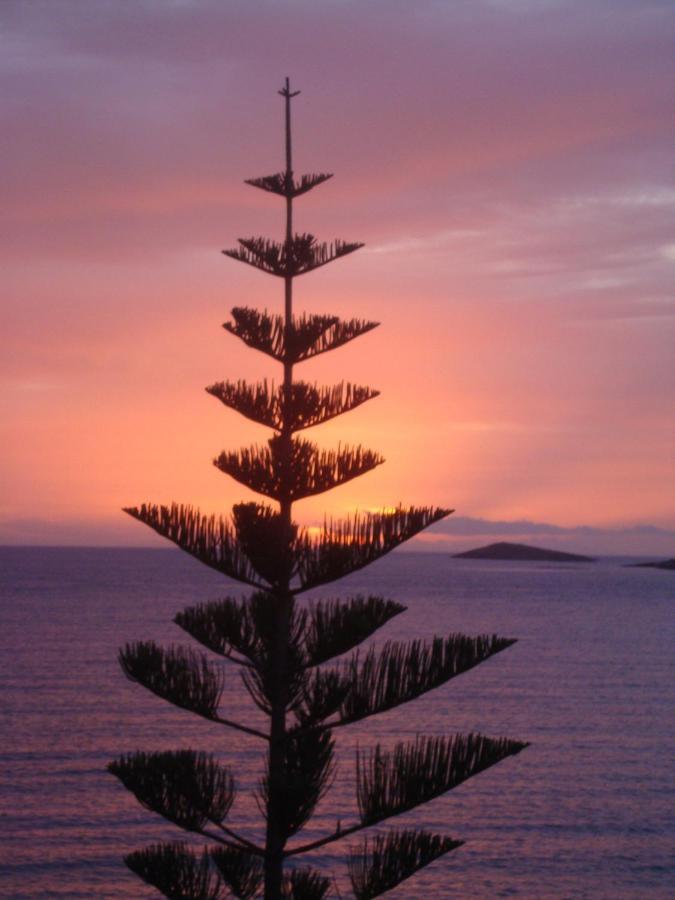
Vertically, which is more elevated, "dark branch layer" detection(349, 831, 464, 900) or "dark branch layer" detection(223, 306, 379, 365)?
"dark branch layer" detection(223, 306, 379, 365)

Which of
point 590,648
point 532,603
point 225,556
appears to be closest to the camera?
point 225,556

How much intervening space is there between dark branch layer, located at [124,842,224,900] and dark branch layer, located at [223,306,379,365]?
3.35 metres

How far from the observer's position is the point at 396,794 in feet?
26.2

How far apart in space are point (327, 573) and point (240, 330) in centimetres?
169

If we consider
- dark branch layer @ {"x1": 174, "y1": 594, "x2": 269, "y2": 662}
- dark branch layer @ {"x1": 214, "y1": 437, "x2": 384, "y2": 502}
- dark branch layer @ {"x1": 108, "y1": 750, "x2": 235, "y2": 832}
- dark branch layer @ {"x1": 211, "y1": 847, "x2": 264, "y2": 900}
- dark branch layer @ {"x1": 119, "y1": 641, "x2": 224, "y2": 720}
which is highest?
dark branch layer @ {"x1": 214, "y1": 437, "x2": 384, "y2": 502}

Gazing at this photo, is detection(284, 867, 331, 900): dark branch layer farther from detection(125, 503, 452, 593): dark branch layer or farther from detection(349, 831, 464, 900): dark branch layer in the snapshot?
detection(125, 503, 452, 593): dark branch layer

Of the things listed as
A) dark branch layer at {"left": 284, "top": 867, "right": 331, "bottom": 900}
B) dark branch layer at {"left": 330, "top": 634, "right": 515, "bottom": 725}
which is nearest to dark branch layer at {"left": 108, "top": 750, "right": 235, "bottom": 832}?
dark branch layer at {"left": 284, "top": 867, "right": 331, "bottom": 900}

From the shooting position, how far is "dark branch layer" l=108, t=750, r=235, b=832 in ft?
25.9

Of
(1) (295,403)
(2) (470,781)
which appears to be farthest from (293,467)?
(2) (470,781)

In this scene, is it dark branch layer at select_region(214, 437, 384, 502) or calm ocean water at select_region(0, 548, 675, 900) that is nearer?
dark branch layer at select_region(214, 437, 384, 502)

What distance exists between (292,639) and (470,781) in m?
17.4

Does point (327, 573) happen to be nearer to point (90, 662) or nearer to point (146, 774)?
point (146, 774)

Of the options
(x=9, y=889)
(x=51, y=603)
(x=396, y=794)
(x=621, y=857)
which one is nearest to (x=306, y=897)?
(x=396, y=794)

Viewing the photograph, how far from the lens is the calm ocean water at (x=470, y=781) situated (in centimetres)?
1827
